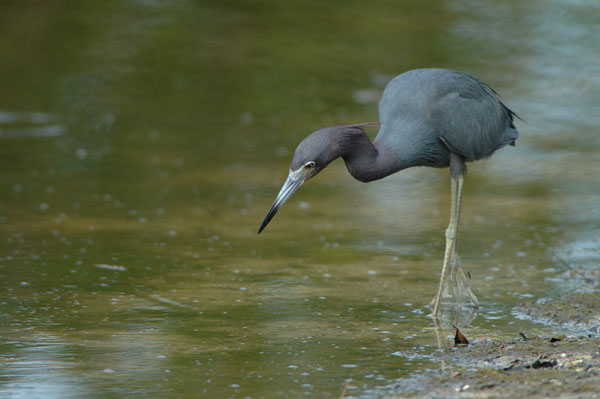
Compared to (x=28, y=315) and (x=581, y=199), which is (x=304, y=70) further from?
(x=28, y=315)

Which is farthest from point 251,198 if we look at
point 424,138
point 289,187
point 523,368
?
point 523,368

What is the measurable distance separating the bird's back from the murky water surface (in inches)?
33.1

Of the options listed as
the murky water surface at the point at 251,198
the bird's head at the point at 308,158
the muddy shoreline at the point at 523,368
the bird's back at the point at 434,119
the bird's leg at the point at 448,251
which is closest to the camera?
the muddy shoreline at the point at 523,368

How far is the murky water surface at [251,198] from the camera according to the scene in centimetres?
498

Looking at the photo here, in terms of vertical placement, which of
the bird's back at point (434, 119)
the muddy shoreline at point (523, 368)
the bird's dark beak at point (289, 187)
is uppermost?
the bird's back at point (434, 119)

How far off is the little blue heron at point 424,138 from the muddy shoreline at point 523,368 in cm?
73

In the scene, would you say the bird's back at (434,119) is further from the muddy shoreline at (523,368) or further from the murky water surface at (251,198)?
the muddy shoreline at (523,368)

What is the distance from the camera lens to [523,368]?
443cm

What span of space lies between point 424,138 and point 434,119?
0.46ft

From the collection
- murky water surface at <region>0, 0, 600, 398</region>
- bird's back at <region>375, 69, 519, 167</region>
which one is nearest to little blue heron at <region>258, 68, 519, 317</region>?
bird's back at <region>375, 69, 519, 167</region>

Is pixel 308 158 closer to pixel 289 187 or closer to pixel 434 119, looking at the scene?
pixel 289 187

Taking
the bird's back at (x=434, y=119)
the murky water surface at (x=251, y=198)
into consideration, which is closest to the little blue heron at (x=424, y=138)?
the bird's back at (x=434, y=119)

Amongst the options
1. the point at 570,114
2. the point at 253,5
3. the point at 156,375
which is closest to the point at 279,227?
the point at 156,375

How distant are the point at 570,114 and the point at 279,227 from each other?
4.90 meters
